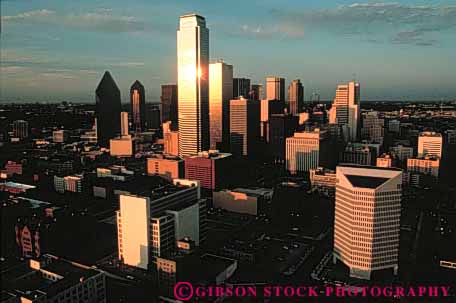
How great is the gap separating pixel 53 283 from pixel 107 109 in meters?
38.5

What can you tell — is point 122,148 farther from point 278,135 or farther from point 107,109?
point 278,135

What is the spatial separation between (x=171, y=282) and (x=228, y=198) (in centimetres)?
991

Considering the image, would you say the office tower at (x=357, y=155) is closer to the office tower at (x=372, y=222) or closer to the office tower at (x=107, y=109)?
the office tower at (x=372, y=222)

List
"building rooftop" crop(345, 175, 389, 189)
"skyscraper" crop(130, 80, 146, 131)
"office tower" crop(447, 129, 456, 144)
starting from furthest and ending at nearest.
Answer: "skyscraper" crop(130, 80, 146, 131)
"office tower" crop(447, 129, 456, 144)
"building rooftop" crop(345, 175, 389, 189)

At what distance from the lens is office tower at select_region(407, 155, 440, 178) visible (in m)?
27.2

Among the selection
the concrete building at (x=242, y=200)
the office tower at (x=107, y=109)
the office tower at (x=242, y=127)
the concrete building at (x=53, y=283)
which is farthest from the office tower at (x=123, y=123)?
the concrete building at (x=53, y=283)

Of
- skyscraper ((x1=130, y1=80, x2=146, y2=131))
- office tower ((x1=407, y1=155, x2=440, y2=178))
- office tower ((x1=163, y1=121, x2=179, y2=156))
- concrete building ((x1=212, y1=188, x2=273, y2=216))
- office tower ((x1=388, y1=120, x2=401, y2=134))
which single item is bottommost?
concrete building ((x1=212, y1=188, x2=273, y2=216))

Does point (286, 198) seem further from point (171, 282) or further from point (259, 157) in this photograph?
point (259, 157)

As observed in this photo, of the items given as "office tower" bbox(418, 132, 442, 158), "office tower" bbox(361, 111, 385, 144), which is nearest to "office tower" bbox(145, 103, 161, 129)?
"office tower" bbox(361, 111, 385, 144)

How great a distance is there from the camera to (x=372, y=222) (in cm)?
1294

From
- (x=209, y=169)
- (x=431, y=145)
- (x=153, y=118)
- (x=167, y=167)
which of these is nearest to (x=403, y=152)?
(x=431, y=145)

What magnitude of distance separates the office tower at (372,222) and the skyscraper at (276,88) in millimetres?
38007

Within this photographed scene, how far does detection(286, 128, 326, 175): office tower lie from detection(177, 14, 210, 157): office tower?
23.1ft

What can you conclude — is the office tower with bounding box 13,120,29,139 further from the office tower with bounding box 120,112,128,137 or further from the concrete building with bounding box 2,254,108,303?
the office tower with bounding box 120,112,128,137
